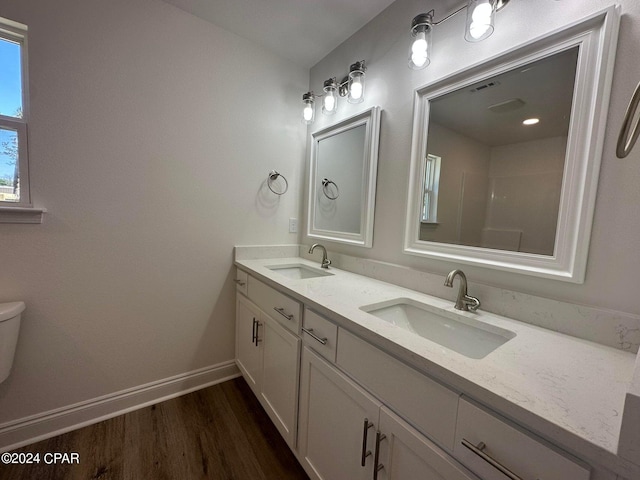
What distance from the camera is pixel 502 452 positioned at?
1.79 ft

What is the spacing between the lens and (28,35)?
124cm

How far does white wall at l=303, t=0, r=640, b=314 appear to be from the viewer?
0.77m

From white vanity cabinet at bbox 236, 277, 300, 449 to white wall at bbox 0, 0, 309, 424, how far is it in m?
0.26

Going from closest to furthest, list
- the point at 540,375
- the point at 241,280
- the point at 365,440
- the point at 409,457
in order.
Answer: the point at 540,375 → the point at 409,457 → the point at 365,440 → the point at 241,280

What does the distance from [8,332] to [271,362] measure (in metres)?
1.21

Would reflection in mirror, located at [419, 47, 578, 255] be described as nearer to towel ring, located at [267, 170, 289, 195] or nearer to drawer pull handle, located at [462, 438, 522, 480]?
drawer pull handle, located at [462, 438, 522, 480]

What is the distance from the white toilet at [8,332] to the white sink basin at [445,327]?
159cm

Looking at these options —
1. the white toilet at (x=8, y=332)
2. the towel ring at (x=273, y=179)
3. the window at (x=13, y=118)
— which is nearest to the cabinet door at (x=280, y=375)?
the towel ring at (x=273, y=179)

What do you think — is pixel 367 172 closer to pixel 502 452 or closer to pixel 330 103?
pixel 330 103

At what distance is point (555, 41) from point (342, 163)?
1.13 m

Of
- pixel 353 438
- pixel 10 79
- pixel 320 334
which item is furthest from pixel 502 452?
pixel 10 79

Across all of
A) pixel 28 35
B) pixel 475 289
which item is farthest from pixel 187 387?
pixel 28 35

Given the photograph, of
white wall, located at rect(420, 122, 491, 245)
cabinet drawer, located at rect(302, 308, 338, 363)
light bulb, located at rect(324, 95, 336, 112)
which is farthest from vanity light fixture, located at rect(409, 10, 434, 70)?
cabinet drawer, located at rect(302, 308, 338, 363)

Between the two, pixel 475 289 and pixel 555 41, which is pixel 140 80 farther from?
pixel 475 289
